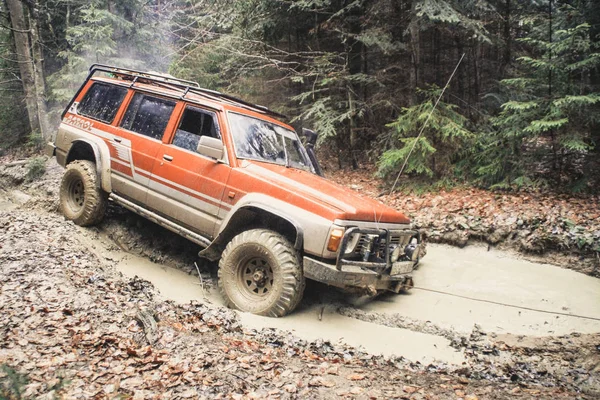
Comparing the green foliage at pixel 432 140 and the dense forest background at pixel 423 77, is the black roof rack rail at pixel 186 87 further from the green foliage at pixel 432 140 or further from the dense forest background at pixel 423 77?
the green foliage at pixel 432 140

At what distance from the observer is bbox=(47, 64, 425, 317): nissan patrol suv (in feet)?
14.0

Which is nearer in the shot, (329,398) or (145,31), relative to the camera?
(329,398)

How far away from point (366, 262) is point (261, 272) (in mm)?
1229

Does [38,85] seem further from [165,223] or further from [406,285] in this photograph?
[406,285]

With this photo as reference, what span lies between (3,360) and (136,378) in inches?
34.0

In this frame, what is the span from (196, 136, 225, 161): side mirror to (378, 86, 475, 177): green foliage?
15.1 feet

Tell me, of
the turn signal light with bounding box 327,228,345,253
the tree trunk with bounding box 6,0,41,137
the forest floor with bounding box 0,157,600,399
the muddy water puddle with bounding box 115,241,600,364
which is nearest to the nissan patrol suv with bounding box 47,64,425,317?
the turn signal light with bounding box 327,228,345,253

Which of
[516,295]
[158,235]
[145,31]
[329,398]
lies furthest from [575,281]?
[145,31]

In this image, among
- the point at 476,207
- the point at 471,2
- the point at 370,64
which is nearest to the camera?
the point at 476,207

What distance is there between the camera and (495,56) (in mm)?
12328

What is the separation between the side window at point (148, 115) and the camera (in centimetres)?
563

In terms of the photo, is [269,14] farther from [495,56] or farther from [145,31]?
[145,31]

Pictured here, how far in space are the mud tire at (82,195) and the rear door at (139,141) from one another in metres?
0.33

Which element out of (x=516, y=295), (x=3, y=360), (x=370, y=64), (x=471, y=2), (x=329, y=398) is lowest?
(x=516, y=295)
